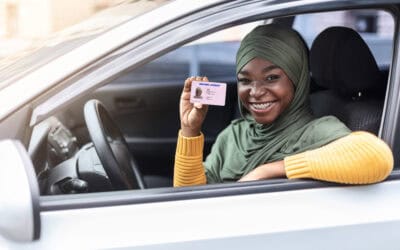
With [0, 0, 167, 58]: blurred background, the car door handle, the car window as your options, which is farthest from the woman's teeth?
[0, 0, 167, 58]: blurred background

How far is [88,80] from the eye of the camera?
1821 mm

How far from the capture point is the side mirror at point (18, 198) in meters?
1.66

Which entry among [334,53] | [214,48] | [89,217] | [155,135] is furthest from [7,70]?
[214,48]

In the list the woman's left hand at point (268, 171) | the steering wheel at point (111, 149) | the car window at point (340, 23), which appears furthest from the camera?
the car window at point (340, 23)

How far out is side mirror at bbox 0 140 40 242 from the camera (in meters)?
1.66

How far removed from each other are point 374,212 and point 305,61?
2.20ft

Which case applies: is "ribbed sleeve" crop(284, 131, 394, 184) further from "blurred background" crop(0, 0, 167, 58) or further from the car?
"blurred background" crop(0, 0, 167, 58)

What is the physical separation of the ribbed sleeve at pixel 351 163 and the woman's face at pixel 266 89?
0.40 meters

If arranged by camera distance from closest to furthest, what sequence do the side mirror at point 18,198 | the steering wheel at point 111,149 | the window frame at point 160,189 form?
the side mirror at point 18,198 < the window frame at point 160,189 < the steering wheel at point 111,149

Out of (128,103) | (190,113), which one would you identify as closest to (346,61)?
(190,113)

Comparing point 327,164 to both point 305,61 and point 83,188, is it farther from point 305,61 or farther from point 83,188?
point 83,188

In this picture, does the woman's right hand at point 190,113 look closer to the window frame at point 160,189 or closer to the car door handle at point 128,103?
the window frame at point 160,189

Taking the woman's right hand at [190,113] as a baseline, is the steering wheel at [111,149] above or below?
below

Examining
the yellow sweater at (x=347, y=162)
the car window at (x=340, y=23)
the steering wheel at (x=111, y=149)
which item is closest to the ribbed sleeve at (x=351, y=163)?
the yellow sweater at (x=347, y=162)
